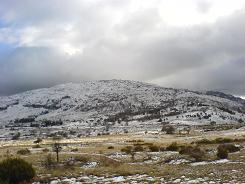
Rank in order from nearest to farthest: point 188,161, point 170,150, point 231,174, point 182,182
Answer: point 182,182 → point 231,174 → point 188,161 → point 170,150

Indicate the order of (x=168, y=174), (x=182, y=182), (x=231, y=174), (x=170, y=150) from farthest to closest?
(x=170, y=150)
(x=168, y=174)
(x=231, y=174)
(x=182, y=182)

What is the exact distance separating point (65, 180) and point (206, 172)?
10.3m

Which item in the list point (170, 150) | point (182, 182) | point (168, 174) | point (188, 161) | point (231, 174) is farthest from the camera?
point (170, 150)

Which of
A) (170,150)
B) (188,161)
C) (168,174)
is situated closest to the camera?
(168,174)

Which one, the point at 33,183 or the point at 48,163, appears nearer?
the point at 33,183

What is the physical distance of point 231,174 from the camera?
3017 cm

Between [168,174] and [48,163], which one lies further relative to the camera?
[48,163]

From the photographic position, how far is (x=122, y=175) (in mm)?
32906

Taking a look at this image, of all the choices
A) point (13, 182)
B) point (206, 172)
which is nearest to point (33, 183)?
point (13, 182)

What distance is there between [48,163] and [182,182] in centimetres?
1856

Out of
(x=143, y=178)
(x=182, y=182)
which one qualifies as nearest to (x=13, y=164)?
(x=143, y=178)

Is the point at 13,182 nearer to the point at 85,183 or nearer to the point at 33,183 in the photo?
the point at 33,183

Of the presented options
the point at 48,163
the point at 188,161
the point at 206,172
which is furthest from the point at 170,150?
the point at 206,172

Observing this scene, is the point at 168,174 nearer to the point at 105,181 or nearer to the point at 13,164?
the point at 105,181
